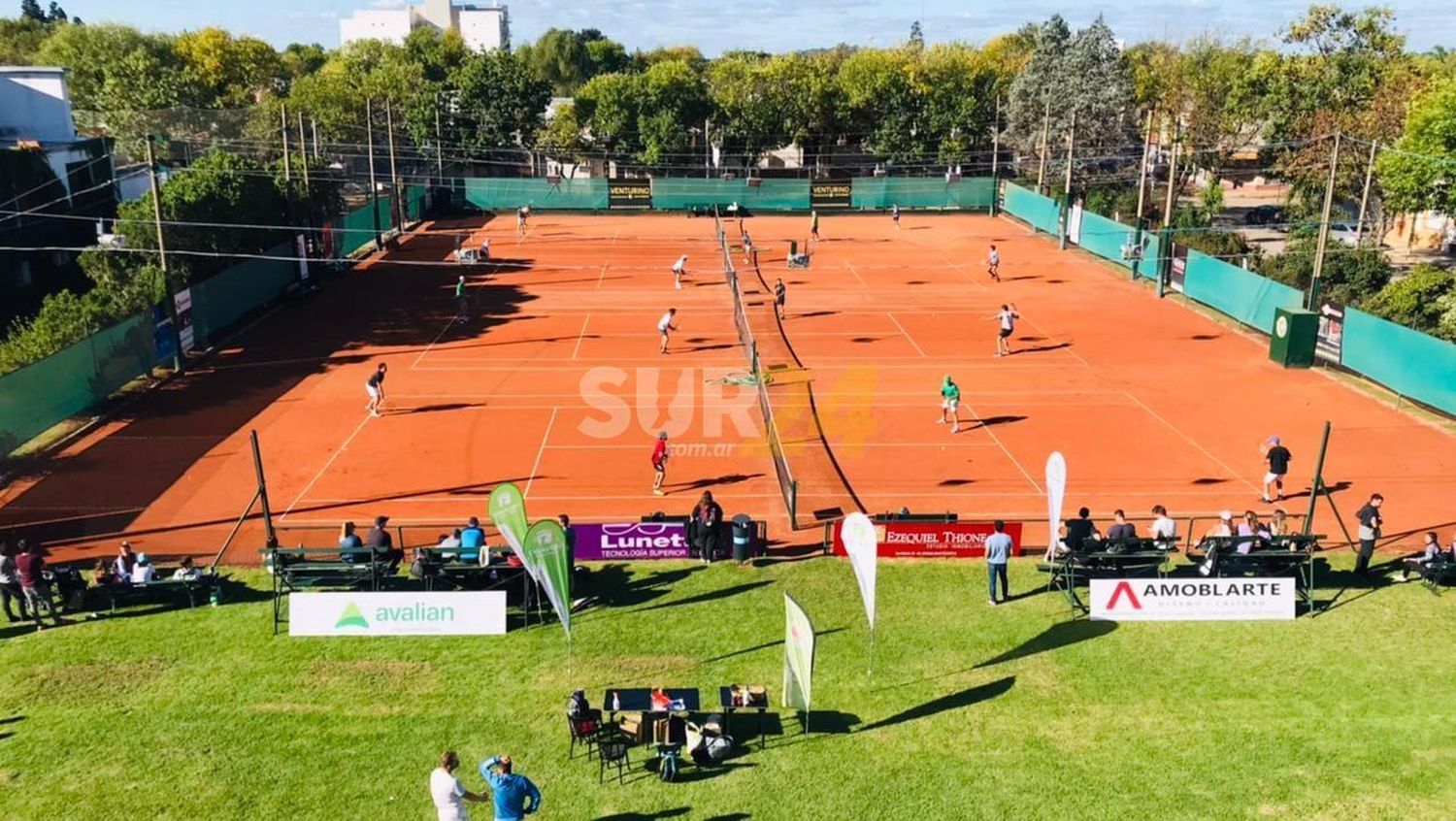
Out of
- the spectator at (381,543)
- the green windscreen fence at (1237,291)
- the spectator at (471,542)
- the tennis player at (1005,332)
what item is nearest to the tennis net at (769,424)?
the spectator at (471,542)

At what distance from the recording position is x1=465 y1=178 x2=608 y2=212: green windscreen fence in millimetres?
74438

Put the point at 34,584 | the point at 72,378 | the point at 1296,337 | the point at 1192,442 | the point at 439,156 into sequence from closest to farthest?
the point at 34,584 → the point at 1192,442 → the point at 72,378 → the point at 1296,337 → the point at 439,156

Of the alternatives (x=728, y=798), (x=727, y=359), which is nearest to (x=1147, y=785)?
(x=728, y=798)

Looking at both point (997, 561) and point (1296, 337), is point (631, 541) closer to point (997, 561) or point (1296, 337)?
point (997, 561)

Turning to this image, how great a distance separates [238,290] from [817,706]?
3425cm

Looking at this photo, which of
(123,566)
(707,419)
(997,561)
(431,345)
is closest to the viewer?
(997,561)

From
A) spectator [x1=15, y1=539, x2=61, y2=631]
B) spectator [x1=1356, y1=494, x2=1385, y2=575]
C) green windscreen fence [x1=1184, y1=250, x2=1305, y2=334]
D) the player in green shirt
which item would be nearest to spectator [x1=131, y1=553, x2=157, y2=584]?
spectator [x1=15, y1=539, x2=61, y2=631]

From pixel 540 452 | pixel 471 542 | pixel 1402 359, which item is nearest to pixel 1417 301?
pixel 1402 359

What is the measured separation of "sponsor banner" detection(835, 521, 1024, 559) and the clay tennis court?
224 cm

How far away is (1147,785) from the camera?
42.3ft

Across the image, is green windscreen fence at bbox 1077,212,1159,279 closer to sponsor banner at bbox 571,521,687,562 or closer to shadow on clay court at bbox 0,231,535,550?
shadow on clay court at bbox 0,231,535,550

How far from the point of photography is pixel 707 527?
19.7 metres

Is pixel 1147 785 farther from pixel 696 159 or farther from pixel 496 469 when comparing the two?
pixel 696 159

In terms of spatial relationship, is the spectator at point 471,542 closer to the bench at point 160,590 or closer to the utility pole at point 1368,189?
the bench at point 160,590
